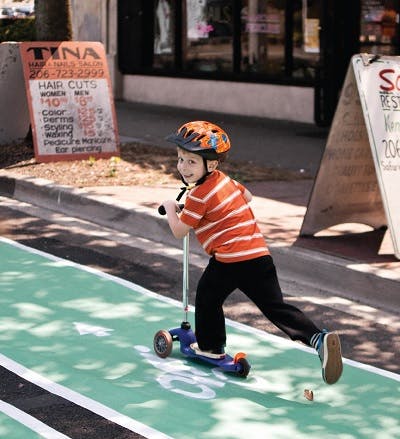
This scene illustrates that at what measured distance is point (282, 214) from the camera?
35.7 feet

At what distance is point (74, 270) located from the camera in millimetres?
9172

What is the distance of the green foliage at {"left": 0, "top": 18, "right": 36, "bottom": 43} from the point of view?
2875cm

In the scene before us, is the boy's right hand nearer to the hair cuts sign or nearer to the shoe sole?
the shoe sole

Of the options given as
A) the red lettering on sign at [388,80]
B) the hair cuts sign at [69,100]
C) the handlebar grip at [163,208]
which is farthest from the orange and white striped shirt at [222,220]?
the hair cuts sign at [69,100]

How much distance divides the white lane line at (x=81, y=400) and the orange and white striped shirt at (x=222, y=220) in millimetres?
1075

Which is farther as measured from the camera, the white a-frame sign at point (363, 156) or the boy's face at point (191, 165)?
the white a-frame sign at point (363, 156)

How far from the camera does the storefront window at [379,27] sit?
58.7 feet

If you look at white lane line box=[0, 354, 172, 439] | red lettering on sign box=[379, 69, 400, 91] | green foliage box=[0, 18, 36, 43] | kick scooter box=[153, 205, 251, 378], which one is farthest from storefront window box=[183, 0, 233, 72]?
white lane line box=[0, 354, 172, 439]

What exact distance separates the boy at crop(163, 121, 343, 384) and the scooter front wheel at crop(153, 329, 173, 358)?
1.30ft

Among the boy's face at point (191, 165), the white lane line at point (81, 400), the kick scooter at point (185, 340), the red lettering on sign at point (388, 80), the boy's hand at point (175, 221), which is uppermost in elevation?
the red lettering on sign at point (388, 80)

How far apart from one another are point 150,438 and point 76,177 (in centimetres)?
768

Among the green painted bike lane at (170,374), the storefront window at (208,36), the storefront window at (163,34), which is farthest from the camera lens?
the storefront window at (163,34)

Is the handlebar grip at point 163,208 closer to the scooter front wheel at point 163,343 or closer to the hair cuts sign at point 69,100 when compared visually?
the scooter front wheel at point 163,343

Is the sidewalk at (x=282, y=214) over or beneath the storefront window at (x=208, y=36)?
beneath
